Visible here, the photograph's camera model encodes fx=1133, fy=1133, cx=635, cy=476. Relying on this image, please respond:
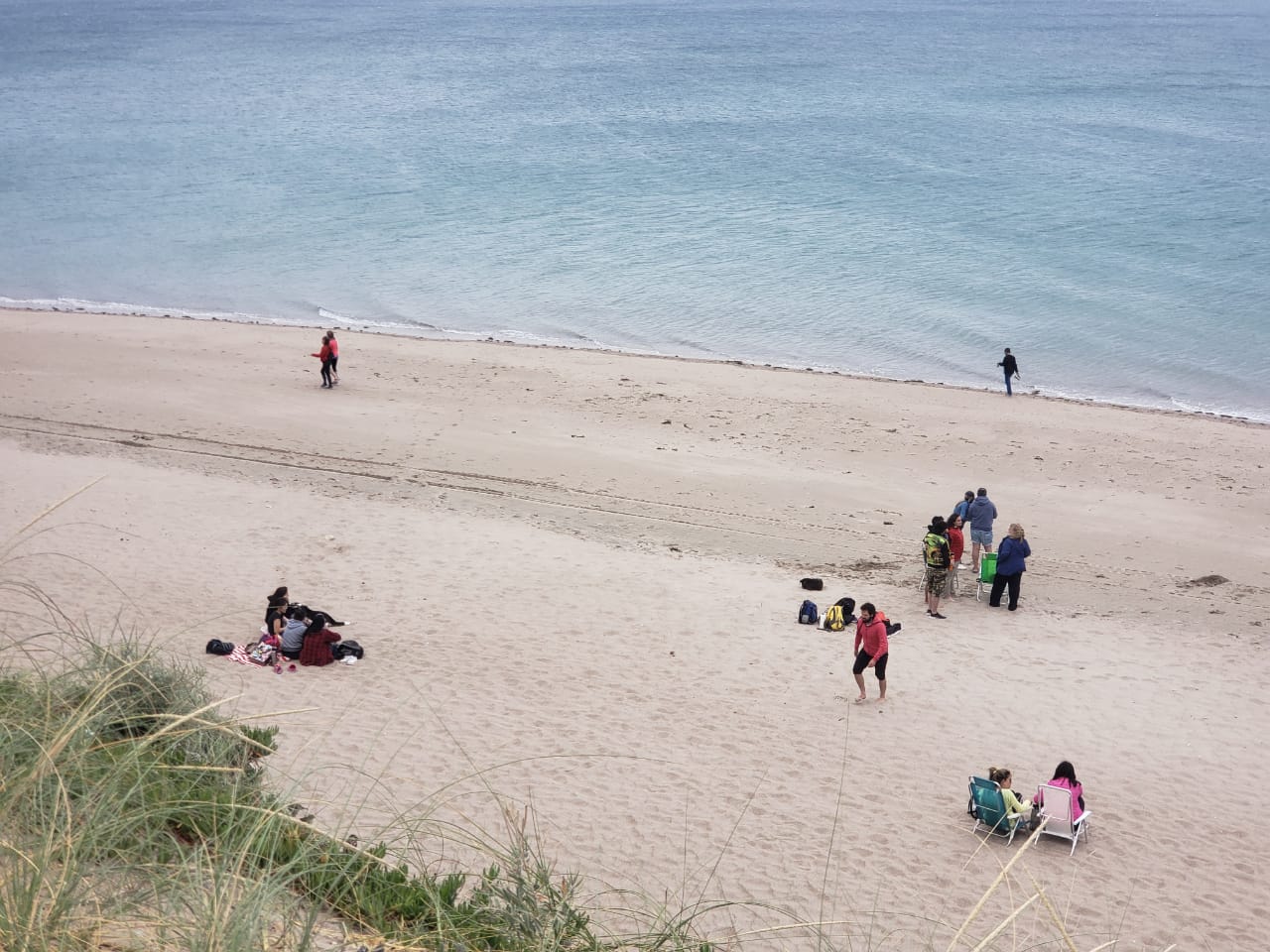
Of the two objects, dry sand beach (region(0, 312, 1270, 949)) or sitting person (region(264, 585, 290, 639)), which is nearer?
dry sand beach (region(0, 312, 1270, 949))

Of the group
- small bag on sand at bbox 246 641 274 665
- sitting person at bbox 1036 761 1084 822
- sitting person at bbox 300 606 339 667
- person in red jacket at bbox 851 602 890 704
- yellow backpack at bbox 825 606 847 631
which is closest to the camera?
sitting person at bbox 1036 761 1084 822

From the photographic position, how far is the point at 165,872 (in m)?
3.95

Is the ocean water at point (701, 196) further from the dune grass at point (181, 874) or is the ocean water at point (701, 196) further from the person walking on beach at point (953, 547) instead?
the dune grass at point (181, 874)

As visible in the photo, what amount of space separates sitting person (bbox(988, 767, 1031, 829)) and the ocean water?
60.5 feet

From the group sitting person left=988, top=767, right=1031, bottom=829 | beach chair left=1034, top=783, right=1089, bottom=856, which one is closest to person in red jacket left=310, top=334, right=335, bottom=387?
sitting person left=988, top=767, right=1031, bottom=829

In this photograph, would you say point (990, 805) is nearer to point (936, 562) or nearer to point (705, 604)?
point (936, 562)

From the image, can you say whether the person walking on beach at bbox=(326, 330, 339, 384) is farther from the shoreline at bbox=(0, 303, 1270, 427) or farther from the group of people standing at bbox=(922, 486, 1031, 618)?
the group of people standing at bbox=(922, 486, 1031, 618)

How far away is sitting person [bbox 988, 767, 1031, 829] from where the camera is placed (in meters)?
8.19

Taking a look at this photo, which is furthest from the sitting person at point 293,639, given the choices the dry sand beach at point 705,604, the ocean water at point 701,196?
the ocean water at point 701,196

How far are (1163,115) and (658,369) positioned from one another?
46.9m

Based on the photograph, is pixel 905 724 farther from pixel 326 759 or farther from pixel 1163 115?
pixel 1163 115

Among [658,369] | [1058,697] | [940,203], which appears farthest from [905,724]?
[940,203]

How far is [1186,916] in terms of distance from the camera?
25.4ft

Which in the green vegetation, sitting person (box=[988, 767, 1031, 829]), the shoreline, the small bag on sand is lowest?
the small bag on sand
